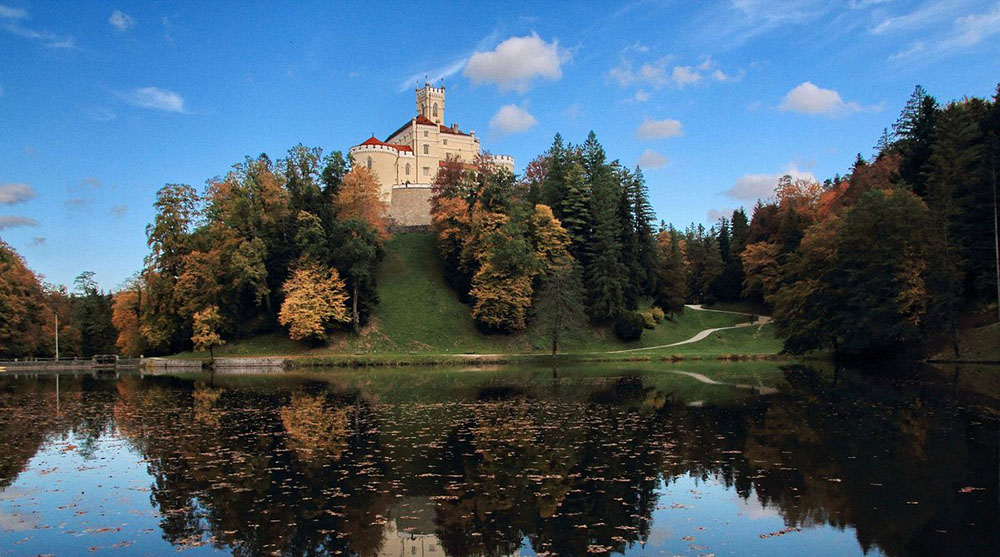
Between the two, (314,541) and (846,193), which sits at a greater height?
(846,193)

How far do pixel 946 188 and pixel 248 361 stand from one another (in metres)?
42.4

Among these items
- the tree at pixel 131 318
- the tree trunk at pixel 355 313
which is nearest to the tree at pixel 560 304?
the tree trunk at pixel 355 313

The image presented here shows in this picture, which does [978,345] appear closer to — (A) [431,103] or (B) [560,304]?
(B) [560,304]

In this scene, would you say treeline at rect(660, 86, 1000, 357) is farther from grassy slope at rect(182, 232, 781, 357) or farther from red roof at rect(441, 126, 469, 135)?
red roof at rect(441, 126, 469, 135)

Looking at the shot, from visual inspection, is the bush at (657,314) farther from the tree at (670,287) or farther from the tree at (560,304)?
the tree at (560,304)

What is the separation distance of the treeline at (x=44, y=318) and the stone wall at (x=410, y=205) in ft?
110

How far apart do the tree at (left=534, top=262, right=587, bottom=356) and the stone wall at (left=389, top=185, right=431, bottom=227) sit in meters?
25.1

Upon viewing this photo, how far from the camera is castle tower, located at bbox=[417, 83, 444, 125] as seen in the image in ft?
317

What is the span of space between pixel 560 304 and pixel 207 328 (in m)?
24.3

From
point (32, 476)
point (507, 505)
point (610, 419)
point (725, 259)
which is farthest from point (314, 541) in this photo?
point (725, 259)

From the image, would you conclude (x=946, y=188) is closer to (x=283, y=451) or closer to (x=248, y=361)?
(x=283, y=451)

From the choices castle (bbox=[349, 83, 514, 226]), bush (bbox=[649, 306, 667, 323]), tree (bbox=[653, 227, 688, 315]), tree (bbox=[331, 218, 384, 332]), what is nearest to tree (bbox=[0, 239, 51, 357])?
tree (bbox=[331, 218, 384, 332])

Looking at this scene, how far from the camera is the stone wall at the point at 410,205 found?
2945 inches

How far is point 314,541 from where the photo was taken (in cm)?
815
